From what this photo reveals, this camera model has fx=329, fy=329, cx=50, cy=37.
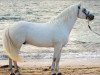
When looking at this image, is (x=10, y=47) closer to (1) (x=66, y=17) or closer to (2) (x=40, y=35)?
(2) (x=40, y=35)

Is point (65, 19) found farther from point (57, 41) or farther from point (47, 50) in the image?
point (47, 50)

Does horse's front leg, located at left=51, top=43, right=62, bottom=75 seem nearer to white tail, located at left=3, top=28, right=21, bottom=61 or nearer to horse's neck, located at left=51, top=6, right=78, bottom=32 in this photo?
horse's neck, located at left=51, top=6, right=78, bottom=32

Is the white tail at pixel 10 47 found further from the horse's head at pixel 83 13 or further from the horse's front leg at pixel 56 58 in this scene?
the horse's head at pixel 83 13

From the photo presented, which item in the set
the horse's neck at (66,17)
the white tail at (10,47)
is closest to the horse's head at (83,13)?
the horse's neck at (66,17)

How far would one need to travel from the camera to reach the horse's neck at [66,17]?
27.1 feet

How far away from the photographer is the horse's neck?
8.27 m

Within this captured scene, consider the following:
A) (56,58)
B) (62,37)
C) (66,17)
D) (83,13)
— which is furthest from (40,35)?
(83,13)

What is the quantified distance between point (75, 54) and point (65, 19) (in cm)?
495

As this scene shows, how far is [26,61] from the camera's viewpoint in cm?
1164

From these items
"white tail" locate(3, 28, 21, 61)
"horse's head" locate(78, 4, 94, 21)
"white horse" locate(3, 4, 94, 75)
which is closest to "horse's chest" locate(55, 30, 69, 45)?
"white horse" locate(3, 4, 94, 75)

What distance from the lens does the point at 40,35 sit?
801cm

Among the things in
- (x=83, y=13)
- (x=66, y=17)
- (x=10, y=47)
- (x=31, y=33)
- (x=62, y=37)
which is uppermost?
(x=83, y=13)

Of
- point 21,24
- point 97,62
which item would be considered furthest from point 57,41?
point 97,62

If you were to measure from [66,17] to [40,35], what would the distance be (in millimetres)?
860
